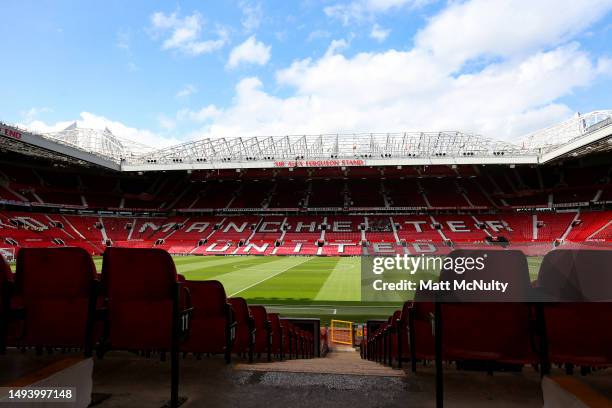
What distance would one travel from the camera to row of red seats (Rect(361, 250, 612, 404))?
2178 mm

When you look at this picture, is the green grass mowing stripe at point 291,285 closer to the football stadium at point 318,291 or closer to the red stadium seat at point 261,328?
the football stadium at point 318,291

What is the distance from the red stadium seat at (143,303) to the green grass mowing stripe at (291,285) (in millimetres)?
12989

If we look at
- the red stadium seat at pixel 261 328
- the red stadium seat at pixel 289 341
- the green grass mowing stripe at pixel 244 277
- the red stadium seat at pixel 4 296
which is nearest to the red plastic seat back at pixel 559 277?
the red stadium seat at pixel 4 296

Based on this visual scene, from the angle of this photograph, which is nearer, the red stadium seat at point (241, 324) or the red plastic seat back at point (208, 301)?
the red plastic seat back at point (208, 301)

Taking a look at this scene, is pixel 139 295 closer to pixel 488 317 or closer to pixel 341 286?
pixel 488 317

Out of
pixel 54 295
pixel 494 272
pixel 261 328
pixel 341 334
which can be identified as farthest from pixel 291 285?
pixel 494 272

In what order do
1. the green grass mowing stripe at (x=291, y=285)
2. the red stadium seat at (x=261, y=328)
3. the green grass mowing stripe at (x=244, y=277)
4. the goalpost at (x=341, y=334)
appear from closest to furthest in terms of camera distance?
the red stadium seat at (x=261, y=328) → the goalpost at (x=341, y=334) → the green grass mowing stripe at (x=291, y=285) → the green grass mowing stripe at (x=244, y=277)

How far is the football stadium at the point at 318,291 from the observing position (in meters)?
2.30

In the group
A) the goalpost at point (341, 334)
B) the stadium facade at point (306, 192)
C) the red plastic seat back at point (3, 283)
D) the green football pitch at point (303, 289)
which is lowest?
the goalpost at point (341, 334)

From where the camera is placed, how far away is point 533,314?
2.47 metres

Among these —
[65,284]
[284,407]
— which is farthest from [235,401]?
[65,284]

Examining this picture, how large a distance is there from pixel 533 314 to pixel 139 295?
2.78m

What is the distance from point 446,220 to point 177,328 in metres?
46.1

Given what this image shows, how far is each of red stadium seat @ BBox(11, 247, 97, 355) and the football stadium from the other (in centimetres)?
1
